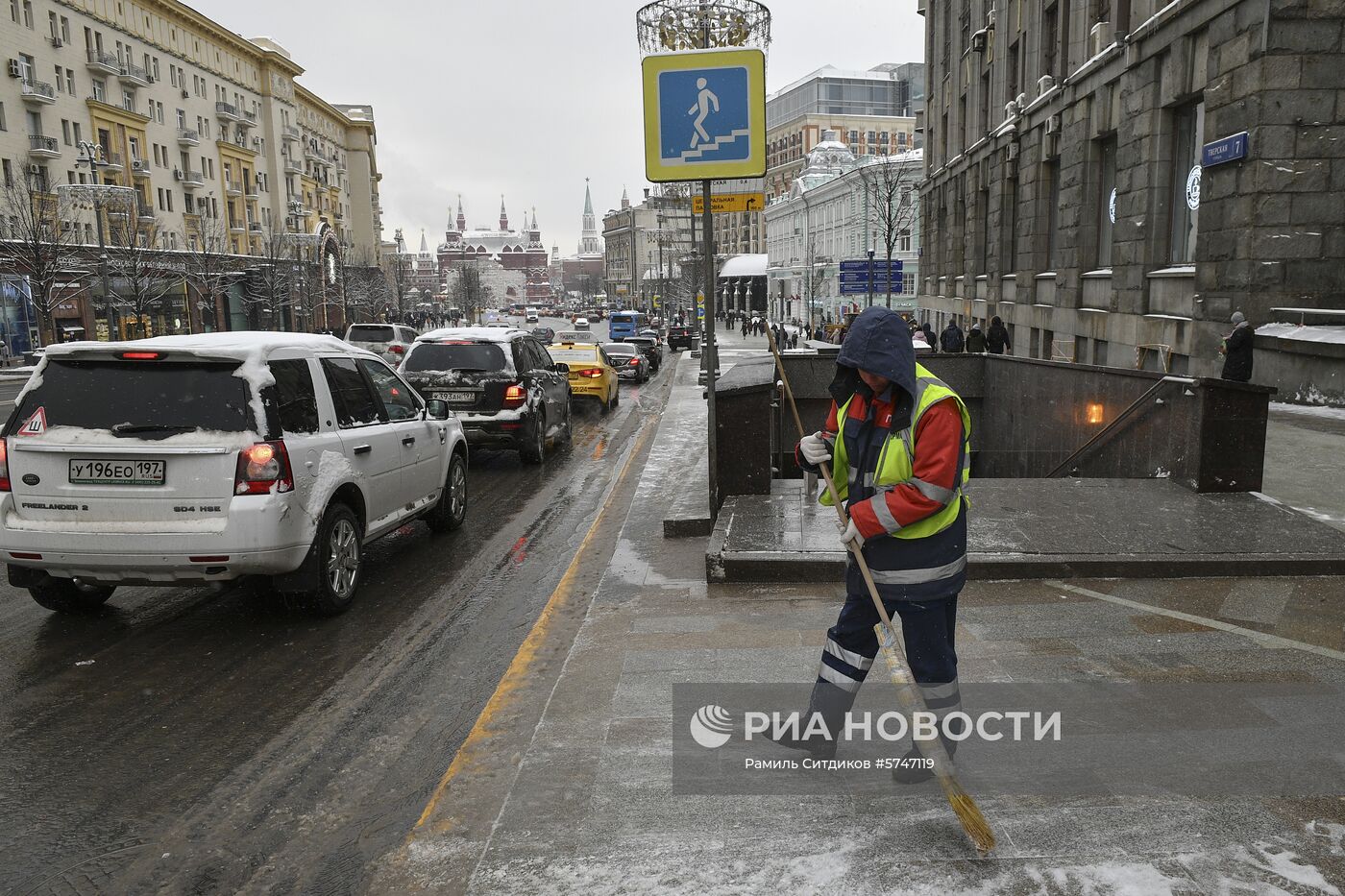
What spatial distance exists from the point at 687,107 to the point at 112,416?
4.65 metres

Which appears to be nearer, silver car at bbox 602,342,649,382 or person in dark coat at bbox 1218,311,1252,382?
person in dark coat at bbox 1218,311,1252,382

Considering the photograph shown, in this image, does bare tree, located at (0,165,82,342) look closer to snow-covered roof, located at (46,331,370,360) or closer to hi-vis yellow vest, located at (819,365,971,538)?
snow-covered roof, located at (46,331,370,360)

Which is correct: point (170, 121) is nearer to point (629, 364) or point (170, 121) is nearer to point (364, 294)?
point (364, 294)

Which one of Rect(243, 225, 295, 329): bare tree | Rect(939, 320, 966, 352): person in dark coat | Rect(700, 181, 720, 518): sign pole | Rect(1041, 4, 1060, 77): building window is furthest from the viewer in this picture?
Rect(243, 225, 295, 329): bare tree

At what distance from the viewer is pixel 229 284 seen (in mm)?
57469

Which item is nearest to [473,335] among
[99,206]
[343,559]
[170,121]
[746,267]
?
[343,559]

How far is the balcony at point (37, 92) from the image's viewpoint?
44366mm

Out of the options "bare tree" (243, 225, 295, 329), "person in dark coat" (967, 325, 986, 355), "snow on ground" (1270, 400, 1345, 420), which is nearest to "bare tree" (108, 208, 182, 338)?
"bare tree" (243, 225, 295, 329)

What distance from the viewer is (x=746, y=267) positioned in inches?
4437

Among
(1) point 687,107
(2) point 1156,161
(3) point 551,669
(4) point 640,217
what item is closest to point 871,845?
(3) point 551,669

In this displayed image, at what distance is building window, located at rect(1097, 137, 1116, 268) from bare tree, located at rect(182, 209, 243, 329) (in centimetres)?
4550

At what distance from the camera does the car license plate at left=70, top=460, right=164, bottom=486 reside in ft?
17.9

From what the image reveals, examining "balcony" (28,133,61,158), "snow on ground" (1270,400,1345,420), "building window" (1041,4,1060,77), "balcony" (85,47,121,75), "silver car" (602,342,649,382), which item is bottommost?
"silver car" (602,342,649,382)

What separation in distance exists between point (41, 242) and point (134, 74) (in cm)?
2012
